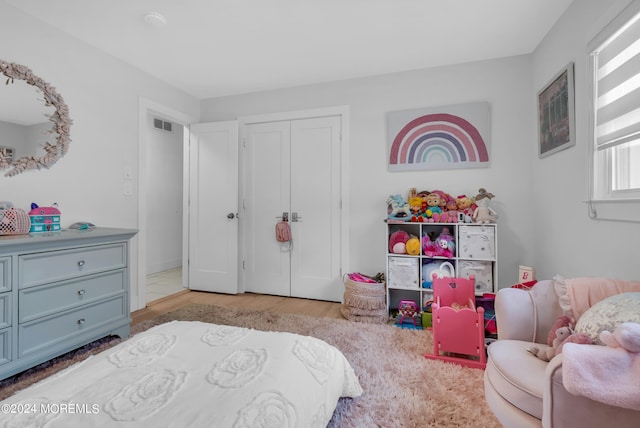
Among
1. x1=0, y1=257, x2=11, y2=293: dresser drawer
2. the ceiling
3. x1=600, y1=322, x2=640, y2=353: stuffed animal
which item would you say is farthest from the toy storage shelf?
x1=0, y1=257, x2=11, y2=293: dresser drawer

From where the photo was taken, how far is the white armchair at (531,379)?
2.74ft

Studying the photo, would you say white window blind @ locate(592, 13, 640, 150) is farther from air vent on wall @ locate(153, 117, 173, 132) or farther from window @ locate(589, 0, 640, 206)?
air vent on wall @ locate(153, 117, 173, 132)

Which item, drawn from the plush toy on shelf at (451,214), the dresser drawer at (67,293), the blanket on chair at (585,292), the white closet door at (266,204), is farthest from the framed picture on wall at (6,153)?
the blanket on chair at (585,292)

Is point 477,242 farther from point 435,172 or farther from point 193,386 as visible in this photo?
point 193,386


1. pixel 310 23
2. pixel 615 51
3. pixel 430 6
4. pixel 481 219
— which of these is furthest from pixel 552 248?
pixel 310 23

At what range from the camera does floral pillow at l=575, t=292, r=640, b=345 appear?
99 cm

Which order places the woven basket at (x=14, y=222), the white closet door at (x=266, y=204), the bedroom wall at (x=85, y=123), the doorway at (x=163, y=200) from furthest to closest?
the doorway at (x=163, y=200)
the white closet door at (x=266, y=204)
the bedroom wall at (x=85, y=123)
the woven basket at (x=14, y=222)

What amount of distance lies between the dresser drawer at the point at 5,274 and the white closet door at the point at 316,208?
230 centimetres

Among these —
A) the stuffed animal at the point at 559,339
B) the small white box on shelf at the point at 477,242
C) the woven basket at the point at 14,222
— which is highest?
the woven basket at the point at 14,222

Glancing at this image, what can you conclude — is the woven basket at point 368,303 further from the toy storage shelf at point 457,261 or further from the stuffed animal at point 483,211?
the stuffed animal at point 483,211

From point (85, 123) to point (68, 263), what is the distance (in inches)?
51.9

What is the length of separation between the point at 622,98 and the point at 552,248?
1222 millimetres

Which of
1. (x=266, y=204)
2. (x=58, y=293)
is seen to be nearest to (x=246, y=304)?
(x=266, y=204)

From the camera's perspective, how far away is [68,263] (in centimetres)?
196
